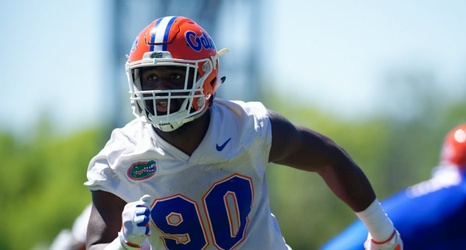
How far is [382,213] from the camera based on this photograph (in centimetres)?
525

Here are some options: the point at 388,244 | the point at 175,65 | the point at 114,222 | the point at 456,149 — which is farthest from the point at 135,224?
the point at 456,149

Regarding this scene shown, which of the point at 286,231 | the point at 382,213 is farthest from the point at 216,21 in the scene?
the point at 286,231

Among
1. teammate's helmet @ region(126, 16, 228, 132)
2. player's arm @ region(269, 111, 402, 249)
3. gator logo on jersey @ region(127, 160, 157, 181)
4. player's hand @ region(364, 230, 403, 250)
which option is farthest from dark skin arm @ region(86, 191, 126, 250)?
player's hand @ region(364, 230, 403, 250)

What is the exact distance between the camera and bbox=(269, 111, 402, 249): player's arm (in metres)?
4.86

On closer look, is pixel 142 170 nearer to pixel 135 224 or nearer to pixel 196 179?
pixel 196 179

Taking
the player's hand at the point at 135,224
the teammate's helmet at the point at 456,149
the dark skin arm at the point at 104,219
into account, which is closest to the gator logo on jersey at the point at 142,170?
the dark skin arm at the point at 104,219

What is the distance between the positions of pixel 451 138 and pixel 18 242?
73.9 ft

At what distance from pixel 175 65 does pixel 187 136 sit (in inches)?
12.9

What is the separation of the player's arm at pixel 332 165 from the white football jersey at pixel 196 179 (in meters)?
0.10

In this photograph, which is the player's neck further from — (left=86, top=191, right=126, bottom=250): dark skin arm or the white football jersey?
(left=86, top=191, right=126, bottom=250): dark skin arm

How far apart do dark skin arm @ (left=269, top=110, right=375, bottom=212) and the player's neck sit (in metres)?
0.35

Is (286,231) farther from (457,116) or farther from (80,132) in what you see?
(457,116)

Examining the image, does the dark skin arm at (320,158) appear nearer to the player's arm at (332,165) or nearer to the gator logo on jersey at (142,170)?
the player's arm at (332,165)

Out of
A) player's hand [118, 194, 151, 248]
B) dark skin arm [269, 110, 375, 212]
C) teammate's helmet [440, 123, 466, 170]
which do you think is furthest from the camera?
teammate's helmet [440, 123, 466, 170]
